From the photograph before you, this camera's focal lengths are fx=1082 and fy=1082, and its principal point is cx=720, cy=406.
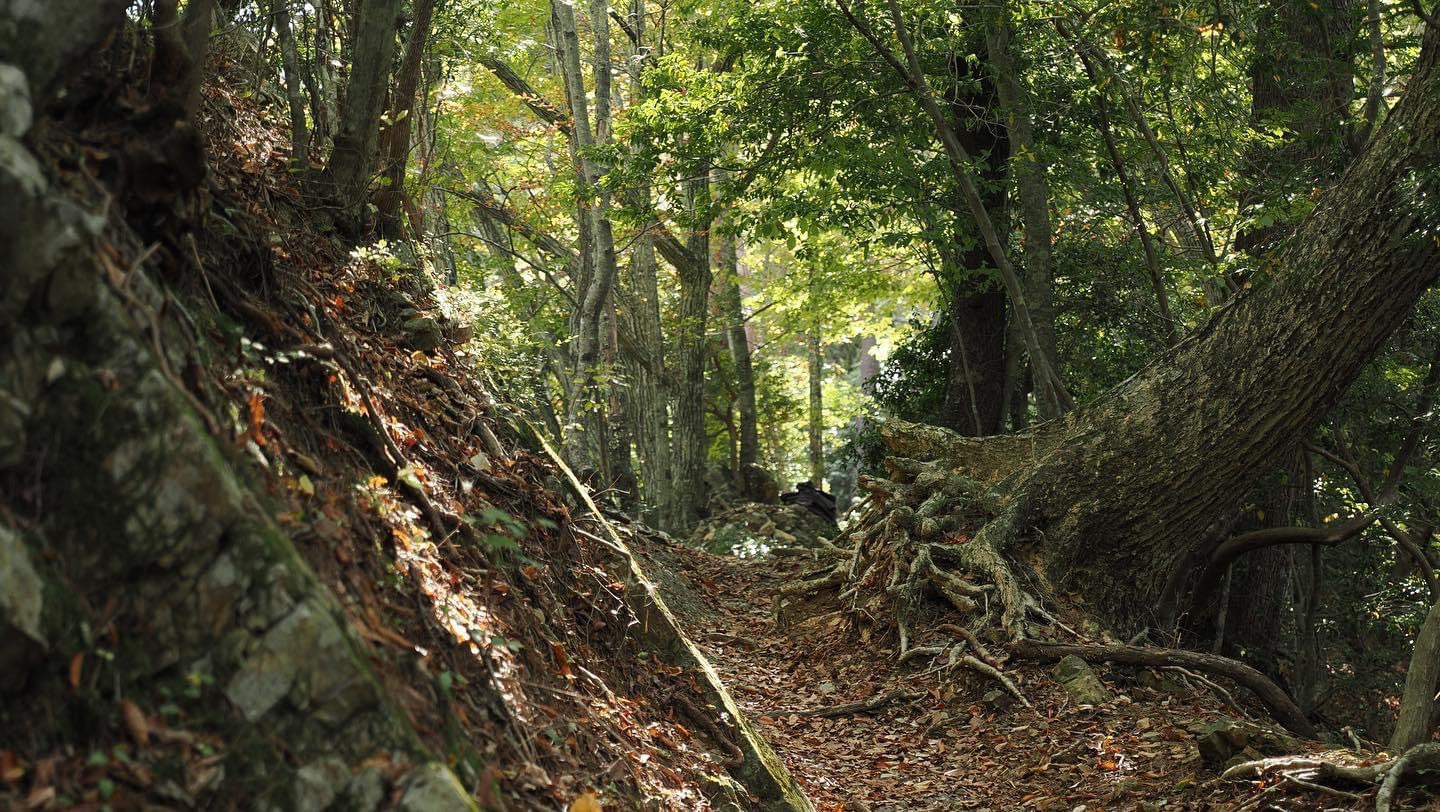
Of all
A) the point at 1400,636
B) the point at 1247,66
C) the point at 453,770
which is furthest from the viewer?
the point at 1400,636

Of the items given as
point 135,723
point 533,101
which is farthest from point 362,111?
point 533,101

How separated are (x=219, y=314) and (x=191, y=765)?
1542 millimetres

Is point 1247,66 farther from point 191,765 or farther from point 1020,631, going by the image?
point 191,765

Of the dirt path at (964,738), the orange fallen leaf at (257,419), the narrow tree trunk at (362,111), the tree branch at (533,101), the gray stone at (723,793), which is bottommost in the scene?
the dirt path at (964,738)

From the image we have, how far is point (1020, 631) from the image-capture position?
776cm

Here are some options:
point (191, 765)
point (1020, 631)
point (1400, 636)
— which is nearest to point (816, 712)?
point (1020, 631)

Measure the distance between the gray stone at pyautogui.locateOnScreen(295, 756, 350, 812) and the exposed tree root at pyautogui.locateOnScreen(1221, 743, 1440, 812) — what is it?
4.22 meters

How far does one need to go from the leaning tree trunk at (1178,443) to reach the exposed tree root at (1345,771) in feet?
8.43

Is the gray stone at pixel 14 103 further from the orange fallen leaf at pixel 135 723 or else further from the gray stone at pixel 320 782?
the gray stone at pixel 320 782

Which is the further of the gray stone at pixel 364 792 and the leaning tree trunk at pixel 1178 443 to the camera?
the leaning tree trunk at pixel 1178 443

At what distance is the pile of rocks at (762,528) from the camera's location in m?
14.4

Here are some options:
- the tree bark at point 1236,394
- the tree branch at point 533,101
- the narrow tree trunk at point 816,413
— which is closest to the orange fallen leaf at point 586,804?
the tree bark at point 1236,394

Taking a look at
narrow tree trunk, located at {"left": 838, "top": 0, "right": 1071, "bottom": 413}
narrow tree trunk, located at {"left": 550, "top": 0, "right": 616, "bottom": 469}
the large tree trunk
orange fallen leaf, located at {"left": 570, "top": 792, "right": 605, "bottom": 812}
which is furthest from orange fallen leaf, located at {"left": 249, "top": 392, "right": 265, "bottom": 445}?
the large tree trunk

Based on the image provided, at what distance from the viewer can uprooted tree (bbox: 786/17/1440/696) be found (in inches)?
270
